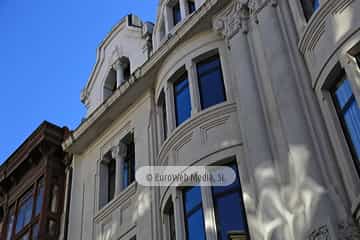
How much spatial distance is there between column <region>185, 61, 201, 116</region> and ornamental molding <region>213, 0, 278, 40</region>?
1.26m

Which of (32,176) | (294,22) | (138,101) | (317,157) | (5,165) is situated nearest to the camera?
(317,157)

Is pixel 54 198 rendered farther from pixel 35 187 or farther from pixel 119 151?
pixel 119 151

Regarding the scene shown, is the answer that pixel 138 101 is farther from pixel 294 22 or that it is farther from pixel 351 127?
pixel 351 127

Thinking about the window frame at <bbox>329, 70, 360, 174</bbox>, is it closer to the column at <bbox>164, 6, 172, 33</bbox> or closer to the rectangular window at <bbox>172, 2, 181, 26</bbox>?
the column at <bbox>164, 6, 172, 33</bbox>

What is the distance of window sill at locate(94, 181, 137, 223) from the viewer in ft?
57.5

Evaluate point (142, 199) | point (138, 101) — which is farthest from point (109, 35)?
point (142, 199)

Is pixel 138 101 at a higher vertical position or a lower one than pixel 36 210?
higher

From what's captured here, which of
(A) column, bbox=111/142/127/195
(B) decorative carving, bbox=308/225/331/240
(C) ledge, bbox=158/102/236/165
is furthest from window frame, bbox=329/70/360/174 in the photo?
(A) column, bbox=111/142/127/195

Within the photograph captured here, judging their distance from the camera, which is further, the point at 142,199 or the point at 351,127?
the point at 142,199

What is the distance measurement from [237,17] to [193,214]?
5647 mm

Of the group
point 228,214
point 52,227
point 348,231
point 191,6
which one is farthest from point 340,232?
point 52,227

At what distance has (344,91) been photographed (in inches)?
490

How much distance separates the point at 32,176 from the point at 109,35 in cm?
611

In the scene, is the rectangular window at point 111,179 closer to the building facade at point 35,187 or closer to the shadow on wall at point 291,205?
the building facade at point 35,187
